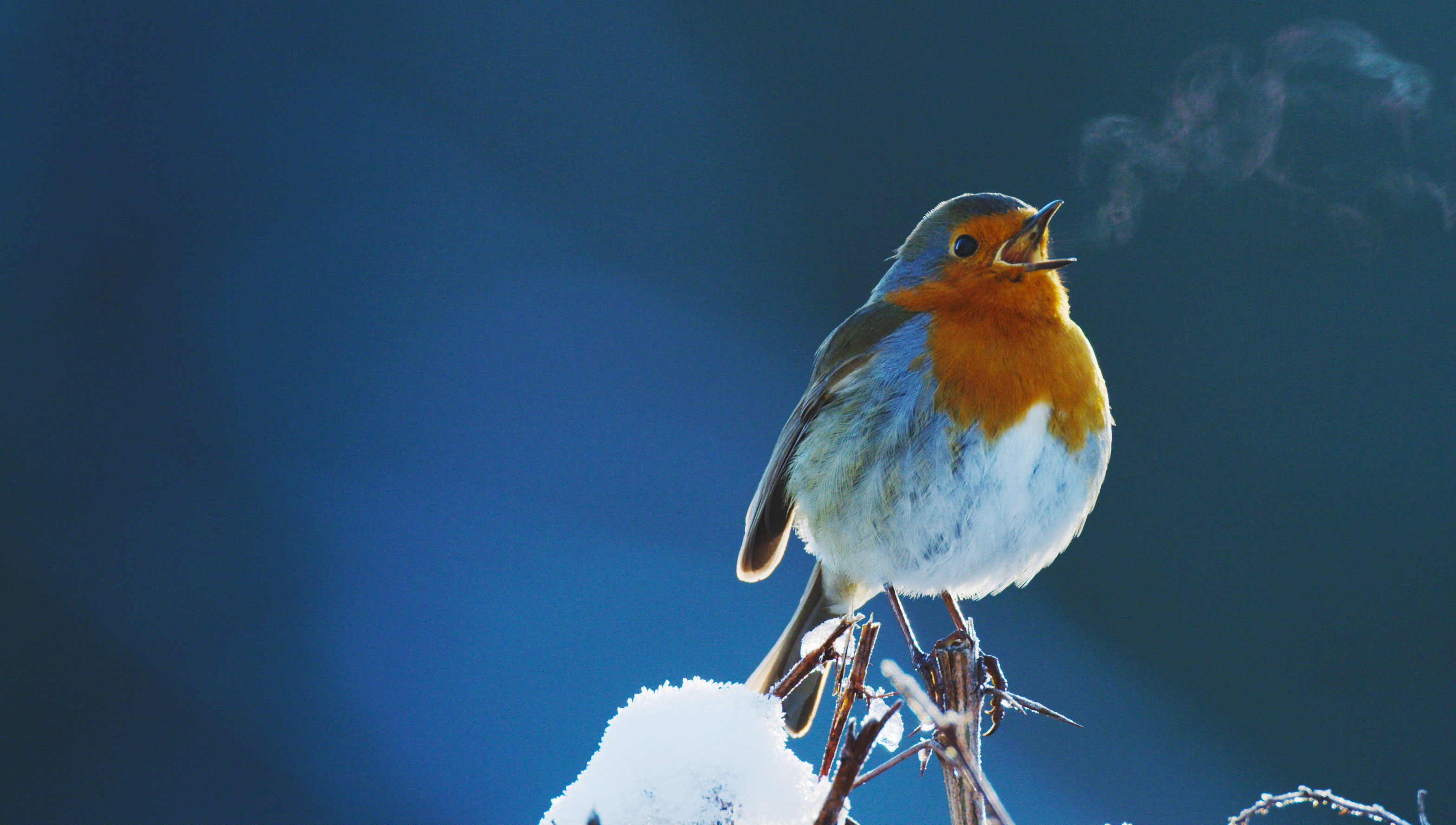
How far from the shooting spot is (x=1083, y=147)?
1339mm

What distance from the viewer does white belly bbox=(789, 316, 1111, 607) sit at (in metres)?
1.25

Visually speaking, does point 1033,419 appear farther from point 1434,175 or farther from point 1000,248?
point 1434,175

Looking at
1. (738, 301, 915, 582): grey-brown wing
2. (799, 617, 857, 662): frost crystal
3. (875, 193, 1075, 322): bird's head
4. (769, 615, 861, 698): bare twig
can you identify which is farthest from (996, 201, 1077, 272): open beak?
(769, 615, 861, 698): bare twig

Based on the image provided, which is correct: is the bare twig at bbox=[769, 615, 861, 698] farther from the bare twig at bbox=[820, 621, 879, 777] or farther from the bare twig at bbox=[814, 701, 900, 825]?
the bare twig at bbox=[814, 701, 900, 825]

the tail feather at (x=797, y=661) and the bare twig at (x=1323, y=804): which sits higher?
the tail feather at (x=797, y=661)

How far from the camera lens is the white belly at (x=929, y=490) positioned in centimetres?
125

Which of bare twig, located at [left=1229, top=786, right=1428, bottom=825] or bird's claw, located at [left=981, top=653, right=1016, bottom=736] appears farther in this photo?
bird's claw, located at [left=981, top=653, right=1016, bottom=736]

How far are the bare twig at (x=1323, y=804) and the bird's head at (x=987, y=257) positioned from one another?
2.48ft

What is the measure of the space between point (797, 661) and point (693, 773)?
58 cm

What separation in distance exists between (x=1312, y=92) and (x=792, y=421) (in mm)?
1278

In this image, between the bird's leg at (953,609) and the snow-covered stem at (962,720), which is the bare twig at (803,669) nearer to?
the snow-covered stem at (962,720)

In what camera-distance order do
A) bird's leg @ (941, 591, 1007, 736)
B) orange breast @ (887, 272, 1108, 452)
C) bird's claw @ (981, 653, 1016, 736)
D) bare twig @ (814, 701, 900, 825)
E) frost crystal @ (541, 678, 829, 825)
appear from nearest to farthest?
bare twig @ (814, 701, 900, 825) → frost crystal @ (541, 678, 829, 825) → bird's leg @ (941, 591, 1007, 736) → bird's claw @ (981, 653, 1016, 736) → orange breast @ (887, 272, 1108, 452)

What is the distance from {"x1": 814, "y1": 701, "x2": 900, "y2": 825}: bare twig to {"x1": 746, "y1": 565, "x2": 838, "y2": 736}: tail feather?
0.66 m

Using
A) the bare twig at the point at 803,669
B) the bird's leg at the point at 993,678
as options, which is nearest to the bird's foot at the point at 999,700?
the bird's leg at the point at 993,678
